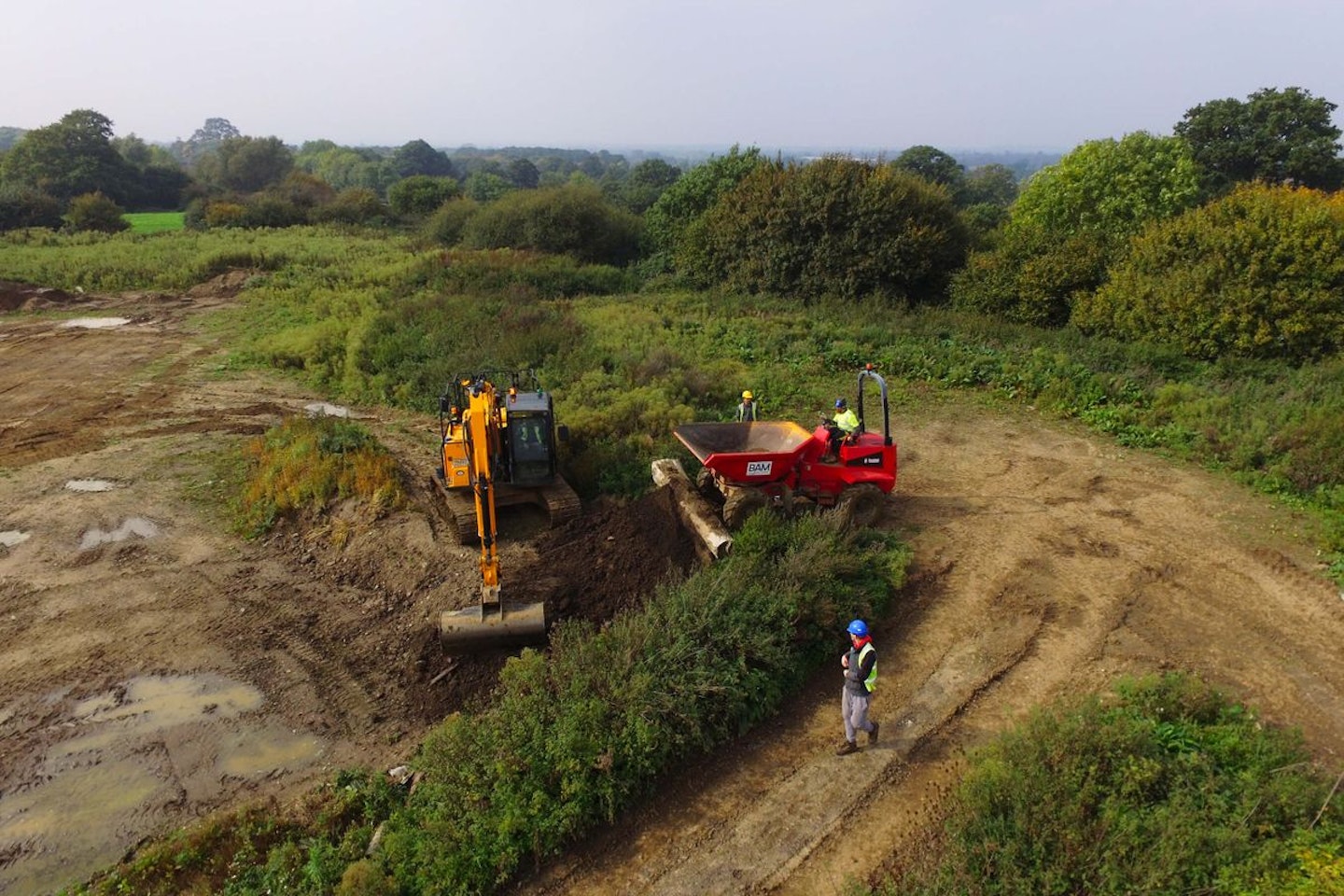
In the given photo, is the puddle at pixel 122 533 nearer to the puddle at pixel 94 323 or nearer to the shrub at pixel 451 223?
the puddle at pixel 94 323

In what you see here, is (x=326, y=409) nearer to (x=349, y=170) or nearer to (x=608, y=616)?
(x=608, y=616)

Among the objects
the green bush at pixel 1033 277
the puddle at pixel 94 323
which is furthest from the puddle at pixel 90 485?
the green bush at pixel 1033 277

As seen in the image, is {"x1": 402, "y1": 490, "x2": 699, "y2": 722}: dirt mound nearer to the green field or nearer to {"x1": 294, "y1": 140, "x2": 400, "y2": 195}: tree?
the green field

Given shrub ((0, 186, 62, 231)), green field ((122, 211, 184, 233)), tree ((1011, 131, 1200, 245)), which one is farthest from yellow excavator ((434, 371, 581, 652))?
shrub ((0, 186, 62, 231))

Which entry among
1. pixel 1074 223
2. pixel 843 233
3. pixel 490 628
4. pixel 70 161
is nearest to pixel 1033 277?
pixel 843 233

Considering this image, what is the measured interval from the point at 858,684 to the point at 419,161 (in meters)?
136

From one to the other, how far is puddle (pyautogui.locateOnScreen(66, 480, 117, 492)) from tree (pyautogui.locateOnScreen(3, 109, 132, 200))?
5503 centimetres

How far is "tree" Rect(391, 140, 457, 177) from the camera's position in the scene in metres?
120

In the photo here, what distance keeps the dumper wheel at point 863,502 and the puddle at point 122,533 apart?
33.1 ft

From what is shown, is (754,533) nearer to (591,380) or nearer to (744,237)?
(591,380)

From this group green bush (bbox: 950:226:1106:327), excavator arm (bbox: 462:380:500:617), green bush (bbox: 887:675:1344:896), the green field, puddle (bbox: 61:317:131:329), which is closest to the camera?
green bush (bbox: 887:675:1344:896)

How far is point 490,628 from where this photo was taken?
27.1 feet

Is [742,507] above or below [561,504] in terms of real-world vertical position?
above

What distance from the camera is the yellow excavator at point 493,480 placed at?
8336mm
